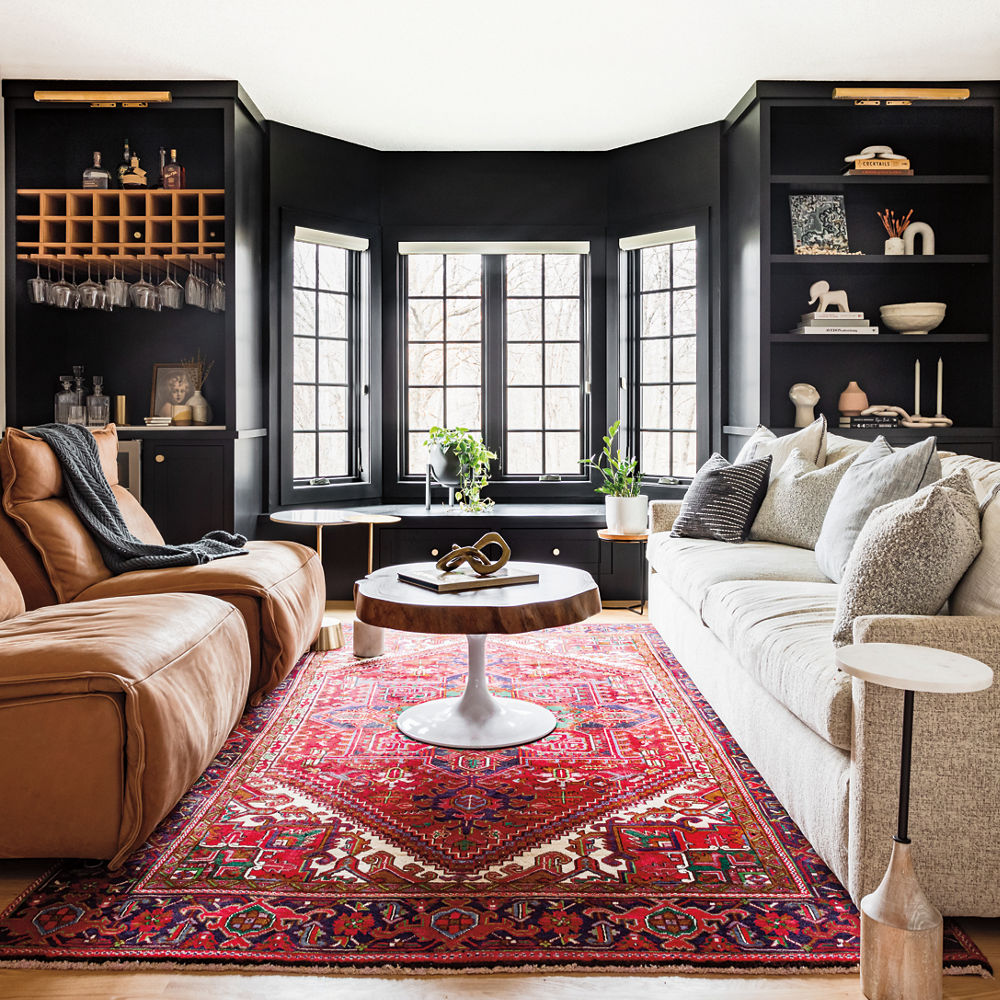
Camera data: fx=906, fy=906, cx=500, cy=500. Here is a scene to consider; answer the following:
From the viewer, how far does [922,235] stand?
16.5 feet

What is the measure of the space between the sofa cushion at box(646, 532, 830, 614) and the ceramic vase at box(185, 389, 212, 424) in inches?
102

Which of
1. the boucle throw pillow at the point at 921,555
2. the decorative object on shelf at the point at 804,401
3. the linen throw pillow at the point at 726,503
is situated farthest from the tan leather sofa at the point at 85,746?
the decorative object on shelf at the point at 804,401

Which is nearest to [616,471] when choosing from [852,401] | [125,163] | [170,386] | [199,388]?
[852,401]

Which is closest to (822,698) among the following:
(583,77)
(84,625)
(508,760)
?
(508,760)

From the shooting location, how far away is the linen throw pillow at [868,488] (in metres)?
2.72

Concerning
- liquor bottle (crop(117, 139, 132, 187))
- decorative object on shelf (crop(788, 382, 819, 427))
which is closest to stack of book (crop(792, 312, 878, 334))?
decorative object on shelf (crop(788, 382, 819, 427))

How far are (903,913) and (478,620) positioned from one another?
1371 millimetres

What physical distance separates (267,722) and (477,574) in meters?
0.91

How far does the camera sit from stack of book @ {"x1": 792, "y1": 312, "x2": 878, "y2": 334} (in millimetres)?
4910

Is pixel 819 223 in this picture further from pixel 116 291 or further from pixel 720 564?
pixel 116 291

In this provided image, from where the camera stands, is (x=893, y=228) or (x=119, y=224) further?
(x=893, y=228)

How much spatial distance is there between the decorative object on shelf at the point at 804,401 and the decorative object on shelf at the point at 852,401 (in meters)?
0.16

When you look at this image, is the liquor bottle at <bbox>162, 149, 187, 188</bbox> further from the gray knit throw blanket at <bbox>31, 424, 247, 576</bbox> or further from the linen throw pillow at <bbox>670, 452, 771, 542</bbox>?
the linen throw pillow at <bbox>670, 452, 771, 542</bbox>

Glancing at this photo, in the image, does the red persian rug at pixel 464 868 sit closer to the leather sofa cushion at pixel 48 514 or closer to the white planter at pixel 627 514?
the leather sofa cushion at pixel 48 514
